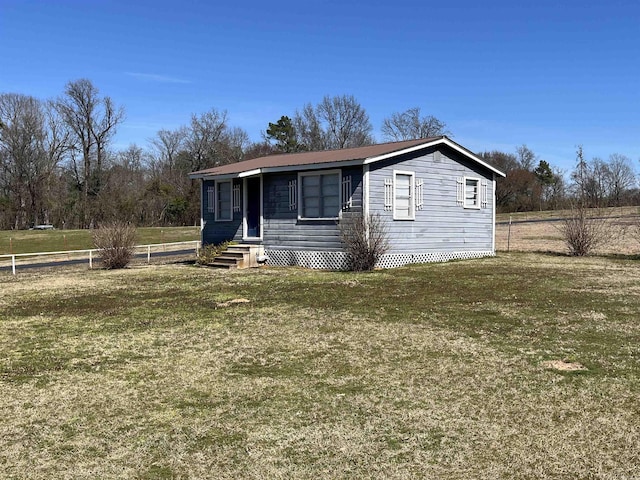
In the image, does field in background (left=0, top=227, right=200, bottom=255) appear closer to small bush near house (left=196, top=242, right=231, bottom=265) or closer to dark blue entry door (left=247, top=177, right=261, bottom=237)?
small bush near house (left=196, top=242, right=231, bottom=265)

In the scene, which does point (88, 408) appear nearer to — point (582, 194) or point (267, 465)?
point (267, 465)

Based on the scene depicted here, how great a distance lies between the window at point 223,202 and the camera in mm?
17641

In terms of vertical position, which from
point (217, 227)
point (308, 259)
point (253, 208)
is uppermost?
point (253, 208)

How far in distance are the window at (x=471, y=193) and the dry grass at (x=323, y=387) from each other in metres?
8.12

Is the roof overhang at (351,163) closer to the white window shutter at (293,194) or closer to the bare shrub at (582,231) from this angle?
the white window shutter at (293,194)

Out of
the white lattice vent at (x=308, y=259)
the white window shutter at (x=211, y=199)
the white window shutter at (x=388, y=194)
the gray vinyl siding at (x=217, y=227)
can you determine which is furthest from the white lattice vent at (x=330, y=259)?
the white window shutter at (x=211, y=199)

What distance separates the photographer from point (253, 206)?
17.1 m

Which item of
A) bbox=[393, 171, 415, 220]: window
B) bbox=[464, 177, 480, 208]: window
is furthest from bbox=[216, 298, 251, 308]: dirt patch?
bbox=[464, 177, 480, 208]: window

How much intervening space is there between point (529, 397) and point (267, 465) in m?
2.28

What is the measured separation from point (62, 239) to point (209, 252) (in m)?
18.8

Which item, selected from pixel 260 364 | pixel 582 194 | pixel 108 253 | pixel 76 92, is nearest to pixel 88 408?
pixel 260 364

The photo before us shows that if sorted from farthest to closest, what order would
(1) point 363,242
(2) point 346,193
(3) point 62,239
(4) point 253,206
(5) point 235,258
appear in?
(3) point 62,239, (4) point 253,206, (5) point 235,258, (2) point 346,193, (1) point 363,242

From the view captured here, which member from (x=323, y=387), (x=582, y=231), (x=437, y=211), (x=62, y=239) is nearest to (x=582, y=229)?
(x=582, y=231)

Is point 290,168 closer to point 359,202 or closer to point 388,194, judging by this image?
point 359,202
